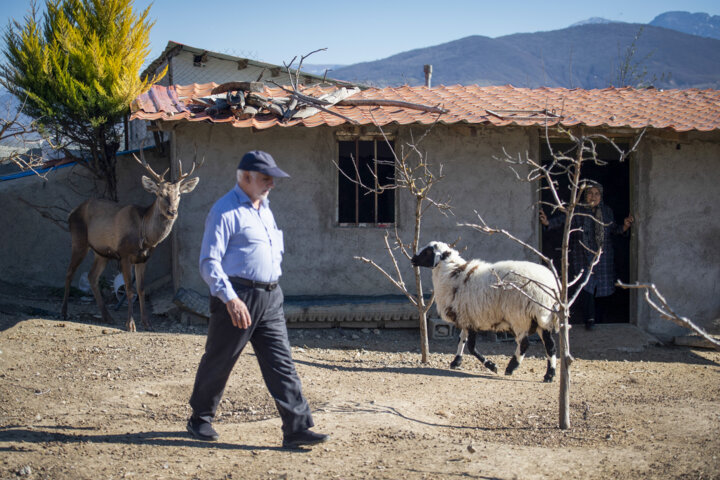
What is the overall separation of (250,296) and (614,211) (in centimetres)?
890

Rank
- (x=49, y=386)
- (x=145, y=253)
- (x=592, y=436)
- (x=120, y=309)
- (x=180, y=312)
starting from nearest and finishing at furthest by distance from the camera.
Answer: (x=592, y=436) < (x=49, y=386) < (x=145, y=253) < (x=180, y=312) < (x=120, y=309)

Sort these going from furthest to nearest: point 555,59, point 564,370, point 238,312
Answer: point 555,59, point 564,370, point 238,312

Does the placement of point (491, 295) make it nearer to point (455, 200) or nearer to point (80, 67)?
point (455, 200)

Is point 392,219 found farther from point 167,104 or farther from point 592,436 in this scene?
point 592,436

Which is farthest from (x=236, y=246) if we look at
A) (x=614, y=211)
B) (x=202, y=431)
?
(x=614, y=211)

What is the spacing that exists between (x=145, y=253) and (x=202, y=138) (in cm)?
174

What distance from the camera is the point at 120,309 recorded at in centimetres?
1047

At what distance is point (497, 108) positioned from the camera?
30.3 feet

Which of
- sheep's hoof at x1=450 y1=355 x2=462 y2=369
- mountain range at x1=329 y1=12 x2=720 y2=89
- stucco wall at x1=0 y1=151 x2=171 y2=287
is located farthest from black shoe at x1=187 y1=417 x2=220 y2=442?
mountain range at x1=329 y1=12 x2=720 y2=89

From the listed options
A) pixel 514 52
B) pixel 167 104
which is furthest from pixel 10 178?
pixel 514 52

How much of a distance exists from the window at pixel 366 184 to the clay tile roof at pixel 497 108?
74cm

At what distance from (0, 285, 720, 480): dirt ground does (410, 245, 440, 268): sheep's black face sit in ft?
3.78

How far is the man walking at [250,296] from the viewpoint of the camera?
417 centimetres

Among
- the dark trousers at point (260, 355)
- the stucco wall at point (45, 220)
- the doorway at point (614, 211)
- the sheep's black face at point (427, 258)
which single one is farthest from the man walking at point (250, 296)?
the stucco wall at point (45, 220)
